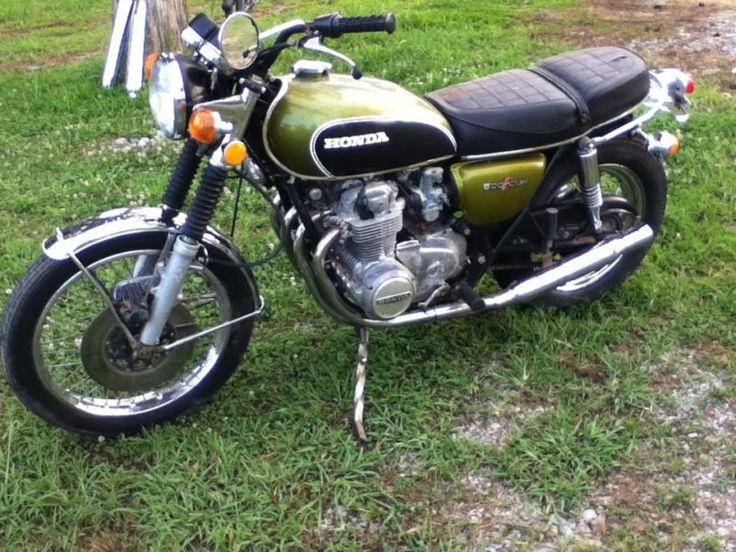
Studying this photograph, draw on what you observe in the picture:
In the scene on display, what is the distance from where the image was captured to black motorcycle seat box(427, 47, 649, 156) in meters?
3.07

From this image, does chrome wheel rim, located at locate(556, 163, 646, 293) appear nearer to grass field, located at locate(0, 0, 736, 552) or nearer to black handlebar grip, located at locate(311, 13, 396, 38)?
grass field, located at locate(0, 0, 736, 552)

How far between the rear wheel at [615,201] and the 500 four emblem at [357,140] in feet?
2.84

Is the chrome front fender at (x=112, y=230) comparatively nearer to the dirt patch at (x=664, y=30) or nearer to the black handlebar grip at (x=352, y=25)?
the black handlebar grip at (x=352, y=25)

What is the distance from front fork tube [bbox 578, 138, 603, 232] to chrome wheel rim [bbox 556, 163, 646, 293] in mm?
189

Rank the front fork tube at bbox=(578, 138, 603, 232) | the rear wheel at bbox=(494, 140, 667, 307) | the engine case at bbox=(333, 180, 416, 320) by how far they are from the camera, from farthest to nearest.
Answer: the rear wheel at bbox=(494, 140, 667, 307)
the front fork tube at bbox=(578, 138, 603, 232)
the engine case at bbox=(333, 180, 416, 320)

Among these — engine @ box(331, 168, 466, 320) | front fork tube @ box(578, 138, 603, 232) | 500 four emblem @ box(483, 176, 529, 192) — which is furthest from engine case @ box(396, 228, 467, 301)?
front fork tube @ box(578, 138, 603, 232)

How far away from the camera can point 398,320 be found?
3.19m

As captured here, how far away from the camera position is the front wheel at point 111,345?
2.76 m

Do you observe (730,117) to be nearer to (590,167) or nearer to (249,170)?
(590,167)

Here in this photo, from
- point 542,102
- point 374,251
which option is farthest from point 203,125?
point 542,102

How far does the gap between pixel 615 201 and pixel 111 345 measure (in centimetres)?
221

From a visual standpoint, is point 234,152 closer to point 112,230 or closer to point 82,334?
point 112,230

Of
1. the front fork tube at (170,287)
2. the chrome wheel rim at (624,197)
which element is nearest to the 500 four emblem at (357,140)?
the front fork tube at (170,287)

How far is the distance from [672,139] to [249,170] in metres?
1.95
